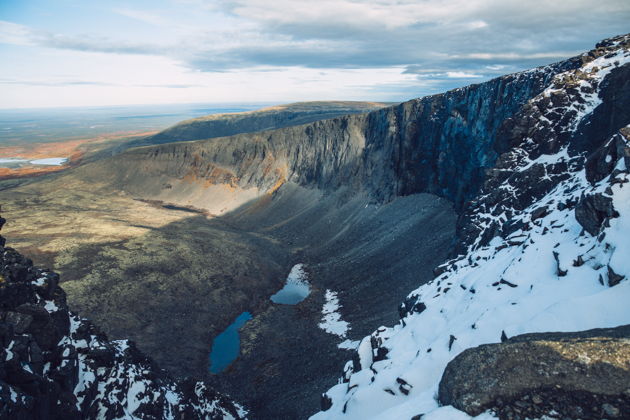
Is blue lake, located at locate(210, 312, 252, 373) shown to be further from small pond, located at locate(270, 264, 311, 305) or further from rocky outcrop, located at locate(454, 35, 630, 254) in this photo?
rocky outcrop, located at locate(454, 35, 630, 254)

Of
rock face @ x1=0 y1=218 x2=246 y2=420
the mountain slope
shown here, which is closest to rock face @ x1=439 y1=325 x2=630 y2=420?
the mountain slope

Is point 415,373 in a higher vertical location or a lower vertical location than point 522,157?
lower

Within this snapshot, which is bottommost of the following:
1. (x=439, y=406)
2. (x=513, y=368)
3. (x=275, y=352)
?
(x=275, y=352)

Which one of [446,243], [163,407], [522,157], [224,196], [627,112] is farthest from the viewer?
[224,196]

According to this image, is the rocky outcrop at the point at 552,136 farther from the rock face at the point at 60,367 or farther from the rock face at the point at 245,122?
the rock face at the point at 245,122

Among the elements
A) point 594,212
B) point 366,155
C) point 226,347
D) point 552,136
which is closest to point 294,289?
point 226,347

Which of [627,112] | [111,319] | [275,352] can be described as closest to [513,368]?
[627,112]

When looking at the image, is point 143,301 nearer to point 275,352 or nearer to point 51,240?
point 275,352
